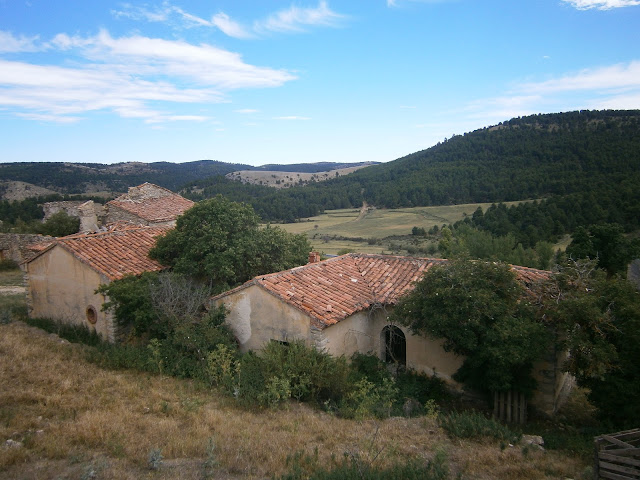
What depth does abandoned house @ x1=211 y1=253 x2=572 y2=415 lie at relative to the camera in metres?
11.5

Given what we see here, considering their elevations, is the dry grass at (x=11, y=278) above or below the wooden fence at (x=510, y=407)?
above

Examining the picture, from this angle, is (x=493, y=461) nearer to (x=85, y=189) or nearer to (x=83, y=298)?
(x=83, y=298)

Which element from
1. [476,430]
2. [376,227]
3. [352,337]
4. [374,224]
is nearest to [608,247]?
[352,337]

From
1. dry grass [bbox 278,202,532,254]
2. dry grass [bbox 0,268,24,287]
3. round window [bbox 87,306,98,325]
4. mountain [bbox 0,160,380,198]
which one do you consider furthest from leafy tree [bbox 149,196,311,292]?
mountain [bbox 0,160,380,198]

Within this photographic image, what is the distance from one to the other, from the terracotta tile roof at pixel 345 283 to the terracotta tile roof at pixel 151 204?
12.0 metres

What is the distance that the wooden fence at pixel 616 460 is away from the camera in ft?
21.0

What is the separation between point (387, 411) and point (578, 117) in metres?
52.5

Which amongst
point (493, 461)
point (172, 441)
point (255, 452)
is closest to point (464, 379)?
point (493, 461)

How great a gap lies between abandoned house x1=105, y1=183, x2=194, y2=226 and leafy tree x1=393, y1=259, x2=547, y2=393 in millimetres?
16508

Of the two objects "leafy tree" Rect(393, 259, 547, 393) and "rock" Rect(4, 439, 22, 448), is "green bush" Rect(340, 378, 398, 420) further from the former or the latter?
"rock" Rect(4, 439, 22, 448)

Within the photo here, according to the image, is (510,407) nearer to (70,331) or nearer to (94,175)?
(70,331)

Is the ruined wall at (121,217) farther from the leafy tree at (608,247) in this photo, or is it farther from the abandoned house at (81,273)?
the leafy tree at (608,247)

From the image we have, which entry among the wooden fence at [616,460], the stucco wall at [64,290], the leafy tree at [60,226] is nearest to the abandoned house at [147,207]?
the leafy tree at [60,226]

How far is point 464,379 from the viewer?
11383mm
